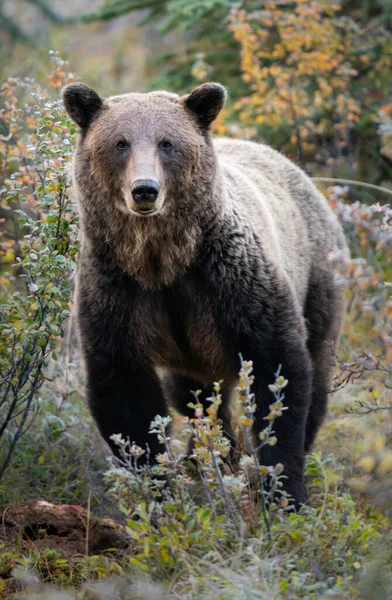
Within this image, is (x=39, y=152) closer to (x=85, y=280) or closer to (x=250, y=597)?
(x=85, y=280)

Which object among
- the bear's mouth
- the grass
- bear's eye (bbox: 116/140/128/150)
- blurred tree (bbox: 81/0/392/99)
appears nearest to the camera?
the grass

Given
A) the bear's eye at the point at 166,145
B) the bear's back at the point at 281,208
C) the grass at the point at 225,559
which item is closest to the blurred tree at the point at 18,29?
the bear's back at the point at 281,208

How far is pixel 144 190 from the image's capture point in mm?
4715

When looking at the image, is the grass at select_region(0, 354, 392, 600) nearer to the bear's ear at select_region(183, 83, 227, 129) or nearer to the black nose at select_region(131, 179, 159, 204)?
the black nose at select_region(131, 179, 159, 204)

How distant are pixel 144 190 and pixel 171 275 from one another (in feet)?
2.42

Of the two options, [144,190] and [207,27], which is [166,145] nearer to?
[144,190]

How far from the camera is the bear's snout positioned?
4.71 meters

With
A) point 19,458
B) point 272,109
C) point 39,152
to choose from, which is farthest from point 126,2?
Answer: point 19,458

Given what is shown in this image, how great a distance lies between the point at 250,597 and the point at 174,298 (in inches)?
90.7

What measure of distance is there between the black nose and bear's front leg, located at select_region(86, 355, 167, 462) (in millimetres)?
1145

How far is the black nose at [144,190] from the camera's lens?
15.4 ft

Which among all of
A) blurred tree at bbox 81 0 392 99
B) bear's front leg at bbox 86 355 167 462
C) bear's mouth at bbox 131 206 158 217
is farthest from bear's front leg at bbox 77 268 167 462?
blurred tree at bbox 81 0 392 99

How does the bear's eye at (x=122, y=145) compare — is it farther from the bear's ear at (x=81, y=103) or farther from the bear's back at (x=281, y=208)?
the bear's back at (x=281, y=208)

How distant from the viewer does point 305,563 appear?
3848mm
